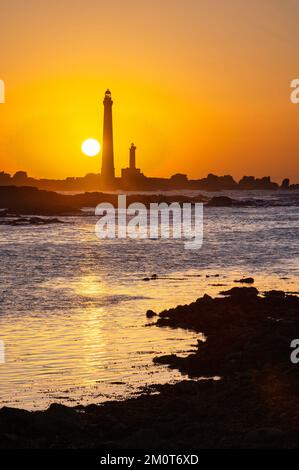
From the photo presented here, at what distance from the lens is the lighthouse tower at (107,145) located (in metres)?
172

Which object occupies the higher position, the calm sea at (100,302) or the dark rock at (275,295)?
the dark rock at (275,295)

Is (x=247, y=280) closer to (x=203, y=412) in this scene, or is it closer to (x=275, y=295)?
(x=275, y=295)

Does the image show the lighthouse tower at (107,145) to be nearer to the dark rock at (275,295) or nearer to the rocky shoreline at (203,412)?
the dark rock at (275,295)

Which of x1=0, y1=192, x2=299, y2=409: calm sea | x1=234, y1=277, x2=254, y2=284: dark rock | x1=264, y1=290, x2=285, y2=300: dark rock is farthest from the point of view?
x1=234, y1=277, x2=254, y2=284: dark rock

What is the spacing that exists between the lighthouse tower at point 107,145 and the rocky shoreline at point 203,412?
6147 inches

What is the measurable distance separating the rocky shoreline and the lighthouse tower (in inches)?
6147

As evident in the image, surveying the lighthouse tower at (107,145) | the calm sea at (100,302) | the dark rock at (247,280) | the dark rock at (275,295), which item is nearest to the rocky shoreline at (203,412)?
the calm sea at (100,302)

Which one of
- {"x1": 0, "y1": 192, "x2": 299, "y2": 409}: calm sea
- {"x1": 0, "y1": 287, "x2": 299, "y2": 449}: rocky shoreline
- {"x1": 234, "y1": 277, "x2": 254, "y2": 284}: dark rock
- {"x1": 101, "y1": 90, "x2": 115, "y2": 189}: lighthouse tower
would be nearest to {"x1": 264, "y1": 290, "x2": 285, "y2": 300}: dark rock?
{"x1": 0, "y1": 192, "x2": 299, "y2": 409}: calm sea

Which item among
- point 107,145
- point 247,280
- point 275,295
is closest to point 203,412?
point 275,295

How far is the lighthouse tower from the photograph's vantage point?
563 ft

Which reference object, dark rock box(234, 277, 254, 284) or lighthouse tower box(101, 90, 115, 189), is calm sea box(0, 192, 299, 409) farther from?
lighthouse tower box(101, 90, 115, 189)

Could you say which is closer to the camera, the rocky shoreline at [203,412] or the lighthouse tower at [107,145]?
the rocky shoreline at [203,412]

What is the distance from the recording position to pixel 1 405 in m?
13.1

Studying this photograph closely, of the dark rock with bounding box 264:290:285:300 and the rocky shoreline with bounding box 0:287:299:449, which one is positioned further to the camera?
the dark rock with bounding box 264:290:285:300
